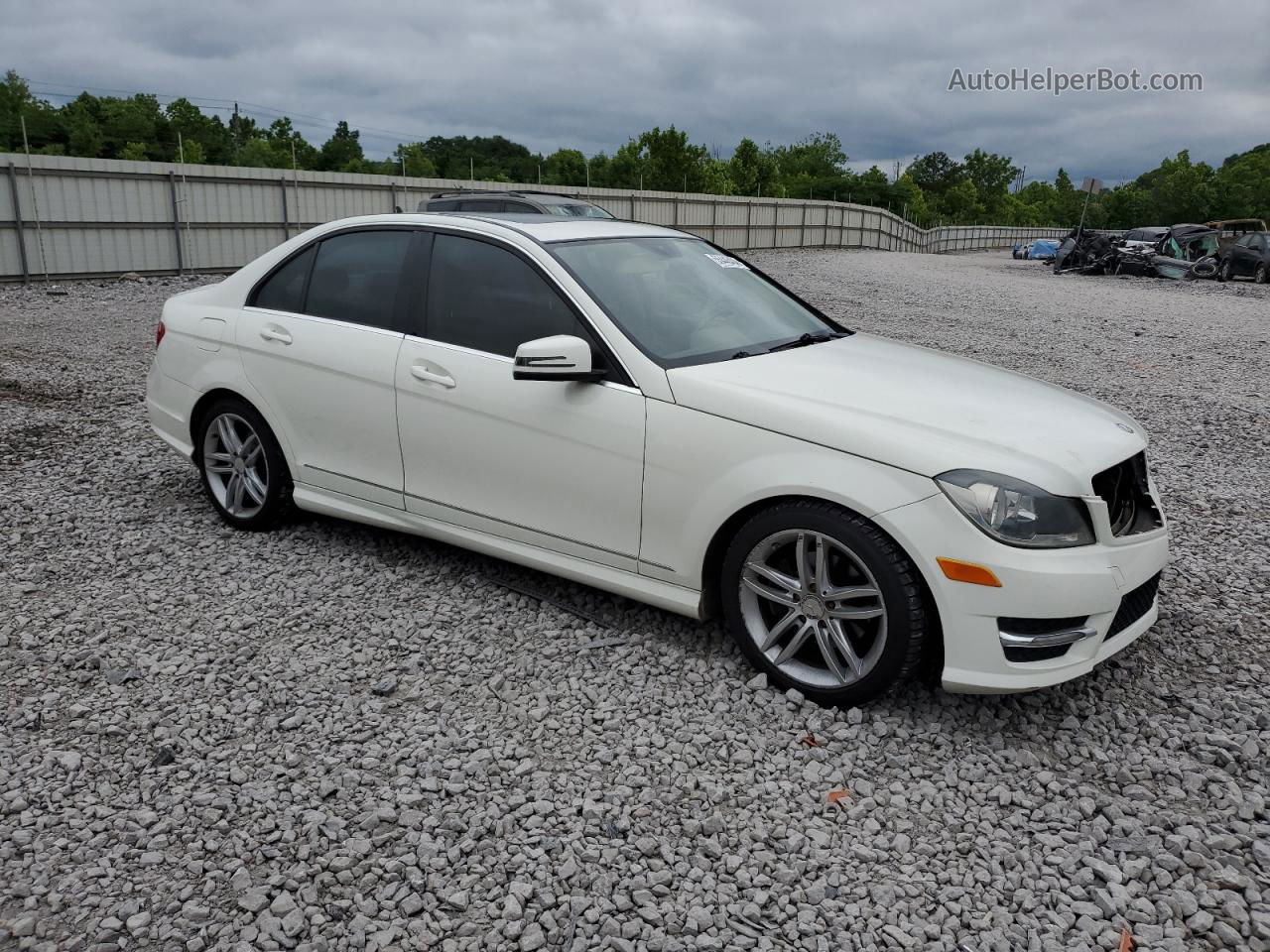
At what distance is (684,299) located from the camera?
430 cm

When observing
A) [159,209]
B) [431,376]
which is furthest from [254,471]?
[159,209]

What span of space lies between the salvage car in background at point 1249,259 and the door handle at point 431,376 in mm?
28791

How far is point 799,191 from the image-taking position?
8981 cm

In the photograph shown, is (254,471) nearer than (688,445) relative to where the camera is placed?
No

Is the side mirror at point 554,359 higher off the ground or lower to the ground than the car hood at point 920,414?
higher

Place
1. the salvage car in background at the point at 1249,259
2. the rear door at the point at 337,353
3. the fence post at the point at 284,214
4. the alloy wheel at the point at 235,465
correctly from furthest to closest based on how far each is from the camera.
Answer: the salvage car in background at the point at 1249,259 → the fence post at the point at 284,214 → the alloy wheel at the point at 235,465 → the rear door at the point at 337,353

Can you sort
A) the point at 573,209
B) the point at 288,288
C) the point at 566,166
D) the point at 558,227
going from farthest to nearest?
the point at 566,166, the point at 573,209, the point at 288,288, the point at 558,227

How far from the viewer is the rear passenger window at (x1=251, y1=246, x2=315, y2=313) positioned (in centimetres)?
491

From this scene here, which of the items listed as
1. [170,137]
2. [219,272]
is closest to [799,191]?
[170,137]

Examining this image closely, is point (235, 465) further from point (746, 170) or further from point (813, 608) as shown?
point (746, 170)

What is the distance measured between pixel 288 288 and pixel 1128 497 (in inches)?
152

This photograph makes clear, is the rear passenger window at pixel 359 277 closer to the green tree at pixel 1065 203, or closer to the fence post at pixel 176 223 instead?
the fence post at pixel 176 223

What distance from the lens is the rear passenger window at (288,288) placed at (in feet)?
16.1

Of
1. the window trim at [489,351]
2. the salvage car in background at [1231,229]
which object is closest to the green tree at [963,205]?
the salvage car in background at [1231,229]
